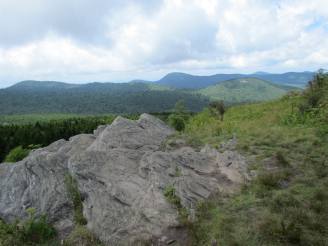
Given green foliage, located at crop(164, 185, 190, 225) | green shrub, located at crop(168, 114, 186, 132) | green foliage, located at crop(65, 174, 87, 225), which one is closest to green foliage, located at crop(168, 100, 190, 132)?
green shrub, located at crop(168, 114, 186, 132)

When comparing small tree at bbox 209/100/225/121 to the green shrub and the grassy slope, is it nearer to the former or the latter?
the green shrub

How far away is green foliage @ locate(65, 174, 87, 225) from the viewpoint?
42.2 feet

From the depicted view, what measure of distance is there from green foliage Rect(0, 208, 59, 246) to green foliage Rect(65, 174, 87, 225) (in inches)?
40.5

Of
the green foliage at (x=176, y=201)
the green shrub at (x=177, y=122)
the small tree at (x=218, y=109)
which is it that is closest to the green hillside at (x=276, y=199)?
the green foliage at (x=176, y=201)

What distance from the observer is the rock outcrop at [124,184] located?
1094 centimetres

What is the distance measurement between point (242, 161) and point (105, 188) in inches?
225

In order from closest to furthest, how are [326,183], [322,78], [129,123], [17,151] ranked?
[326,183] < [129,123] < [322,78] < [17,151]

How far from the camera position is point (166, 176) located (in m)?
12.8

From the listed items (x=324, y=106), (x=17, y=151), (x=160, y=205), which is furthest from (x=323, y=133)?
(x=17, y=151)

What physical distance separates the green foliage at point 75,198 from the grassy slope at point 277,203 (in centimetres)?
506

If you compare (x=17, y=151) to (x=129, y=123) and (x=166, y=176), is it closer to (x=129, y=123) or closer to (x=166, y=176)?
(x=129, y=123)

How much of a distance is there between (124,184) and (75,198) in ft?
8.49

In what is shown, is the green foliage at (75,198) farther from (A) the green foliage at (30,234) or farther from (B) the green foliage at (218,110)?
(B) the green foliage at (218,110)

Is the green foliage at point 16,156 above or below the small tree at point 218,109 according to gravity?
below
